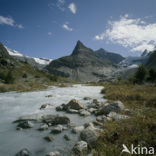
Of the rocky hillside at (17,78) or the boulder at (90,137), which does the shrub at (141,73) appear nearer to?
the rocky hillside at (17,78)

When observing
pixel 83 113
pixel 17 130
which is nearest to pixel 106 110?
pixel 83 113

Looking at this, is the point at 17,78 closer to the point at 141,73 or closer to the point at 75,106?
the point at 75,106

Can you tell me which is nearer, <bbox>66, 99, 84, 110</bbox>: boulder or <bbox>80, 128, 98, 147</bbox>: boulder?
<bbox>80, 128, 98, 147</bbox>: boulder

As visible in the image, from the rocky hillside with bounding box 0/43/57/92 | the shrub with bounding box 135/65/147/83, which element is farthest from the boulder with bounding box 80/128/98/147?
the shrub with bounding box 135/65/147/83

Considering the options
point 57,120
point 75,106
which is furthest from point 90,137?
point 75,106

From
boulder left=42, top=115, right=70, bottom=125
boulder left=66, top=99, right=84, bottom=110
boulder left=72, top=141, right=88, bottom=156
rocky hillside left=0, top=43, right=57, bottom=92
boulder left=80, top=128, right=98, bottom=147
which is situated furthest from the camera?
rocky hillside left=0, top=43, right=57, bottom=92

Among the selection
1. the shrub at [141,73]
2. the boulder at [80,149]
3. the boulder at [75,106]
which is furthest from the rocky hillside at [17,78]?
the shrub at [141,73]

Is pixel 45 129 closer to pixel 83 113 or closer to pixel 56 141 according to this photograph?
pixel 56 141

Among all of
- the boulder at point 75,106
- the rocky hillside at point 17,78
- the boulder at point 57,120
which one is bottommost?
the boulder at point 57,120

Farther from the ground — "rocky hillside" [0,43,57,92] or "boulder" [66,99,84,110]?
"rocky hillside" [0,43,57,92]

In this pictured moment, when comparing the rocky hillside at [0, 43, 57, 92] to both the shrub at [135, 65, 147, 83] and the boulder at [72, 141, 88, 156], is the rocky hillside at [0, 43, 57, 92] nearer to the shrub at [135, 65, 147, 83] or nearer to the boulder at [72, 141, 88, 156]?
the boulder at [72, 141, 88, 156]

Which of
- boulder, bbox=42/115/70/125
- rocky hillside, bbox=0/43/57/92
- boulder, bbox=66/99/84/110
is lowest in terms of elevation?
boulder, bbox=42/115/70/125

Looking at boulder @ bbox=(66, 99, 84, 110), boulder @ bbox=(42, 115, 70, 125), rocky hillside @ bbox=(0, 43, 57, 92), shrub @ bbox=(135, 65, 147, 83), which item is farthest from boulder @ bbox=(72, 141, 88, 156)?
shrub @ bbox=(135, 65, 147, 83)

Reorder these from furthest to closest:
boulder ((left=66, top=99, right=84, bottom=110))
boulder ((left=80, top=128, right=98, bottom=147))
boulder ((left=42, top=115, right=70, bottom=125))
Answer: boulder ((left=66, top=99, right=84, bottom=110)) → boulder ((left=42, top=115, right=70, bottom=125)) → boulder ((left=80, top=128, right=98, bottom=147))
